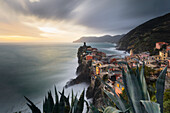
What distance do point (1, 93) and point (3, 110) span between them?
5351 mm

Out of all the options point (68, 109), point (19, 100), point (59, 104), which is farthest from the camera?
point (19, 100)

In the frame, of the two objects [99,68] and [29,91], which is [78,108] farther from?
[29,91]

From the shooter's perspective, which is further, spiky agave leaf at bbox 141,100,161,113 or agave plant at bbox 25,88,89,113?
agave plant at bbox 25,88,89,113

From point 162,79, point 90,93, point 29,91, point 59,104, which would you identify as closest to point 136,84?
point 162,79

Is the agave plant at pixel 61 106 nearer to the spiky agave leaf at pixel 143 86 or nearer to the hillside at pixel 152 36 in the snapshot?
the spiky agave leaf at pixel 143 86

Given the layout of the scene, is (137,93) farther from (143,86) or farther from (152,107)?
(152,107)

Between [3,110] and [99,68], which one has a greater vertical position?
[99,68]

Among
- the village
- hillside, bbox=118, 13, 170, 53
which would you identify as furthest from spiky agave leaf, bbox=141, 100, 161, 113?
hillside, bbox=118, 13, 170, 53

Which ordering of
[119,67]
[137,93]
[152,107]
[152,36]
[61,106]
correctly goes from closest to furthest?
1. [152,107]
2. [137,93]
3. [61,106]
4. [119,67]
5. [152,36]

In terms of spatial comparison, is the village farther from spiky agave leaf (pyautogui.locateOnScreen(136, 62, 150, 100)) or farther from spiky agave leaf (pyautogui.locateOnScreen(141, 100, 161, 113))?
spiky agave leaf (pyautogui.locateOnScreen(141, 100, 161, 113))

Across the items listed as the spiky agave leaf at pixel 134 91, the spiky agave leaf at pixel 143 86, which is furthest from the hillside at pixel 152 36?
the spiky agave leaf at pixel 134 91

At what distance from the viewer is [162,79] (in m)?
1.09

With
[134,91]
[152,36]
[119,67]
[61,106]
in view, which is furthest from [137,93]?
[152,36]

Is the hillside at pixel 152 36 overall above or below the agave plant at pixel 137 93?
above
